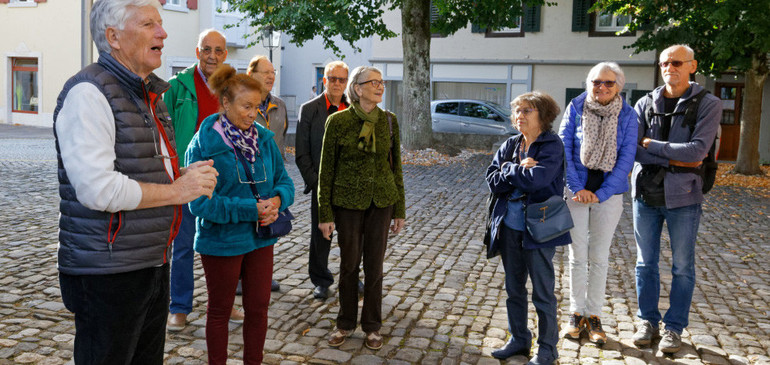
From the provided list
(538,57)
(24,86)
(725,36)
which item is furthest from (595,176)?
(24,86)

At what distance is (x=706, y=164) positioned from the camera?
4.82 m

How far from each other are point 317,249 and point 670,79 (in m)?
3.05

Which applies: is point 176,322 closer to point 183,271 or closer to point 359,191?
point 183,271

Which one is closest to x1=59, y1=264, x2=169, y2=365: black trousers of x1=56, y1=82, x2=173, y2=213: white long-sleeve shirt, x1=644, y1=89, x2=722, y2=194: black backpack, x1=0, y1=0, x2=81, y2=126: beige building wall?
x1=56, y1=82, x2=173, y2=213: white long-sleeve shirt

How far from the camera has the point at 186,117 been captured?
4906 mm

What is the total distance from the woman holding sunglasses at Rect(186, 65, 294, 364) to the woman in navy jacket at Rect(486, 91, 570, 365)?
1.43 m

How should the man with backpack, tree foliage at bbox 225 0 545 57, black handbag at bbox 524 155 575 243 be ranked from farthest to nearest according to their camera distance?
tree foliage at bbox 225 0 545 57
the man with backpack
black handbag at bbox 524 155 575 243

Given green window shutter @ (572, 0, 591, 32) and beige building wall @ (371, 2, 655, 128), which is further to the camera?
green window shutter @ (572, 0, 591, 32)

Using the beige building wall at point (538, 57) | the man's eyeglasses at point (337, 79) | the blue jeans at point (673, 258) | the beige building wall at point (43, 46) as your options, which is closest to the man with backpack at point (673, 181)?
the blue jeans at point (673, 258)

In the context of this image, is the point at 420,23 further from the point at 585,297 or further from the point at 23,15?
the point at 23,15

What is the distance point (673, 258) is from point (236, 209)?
3.04 m

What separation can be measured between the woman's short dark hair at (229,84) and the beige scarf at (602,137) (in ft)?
7.47

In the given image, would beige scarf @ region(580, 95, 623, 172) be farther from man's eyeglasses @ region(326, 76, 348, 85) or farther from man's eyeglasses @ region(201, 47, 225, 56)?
man's eyeglasses @ region(201, 47, 225, 56)

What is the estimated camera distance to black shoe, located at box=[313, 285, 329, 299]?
19.1 ft
